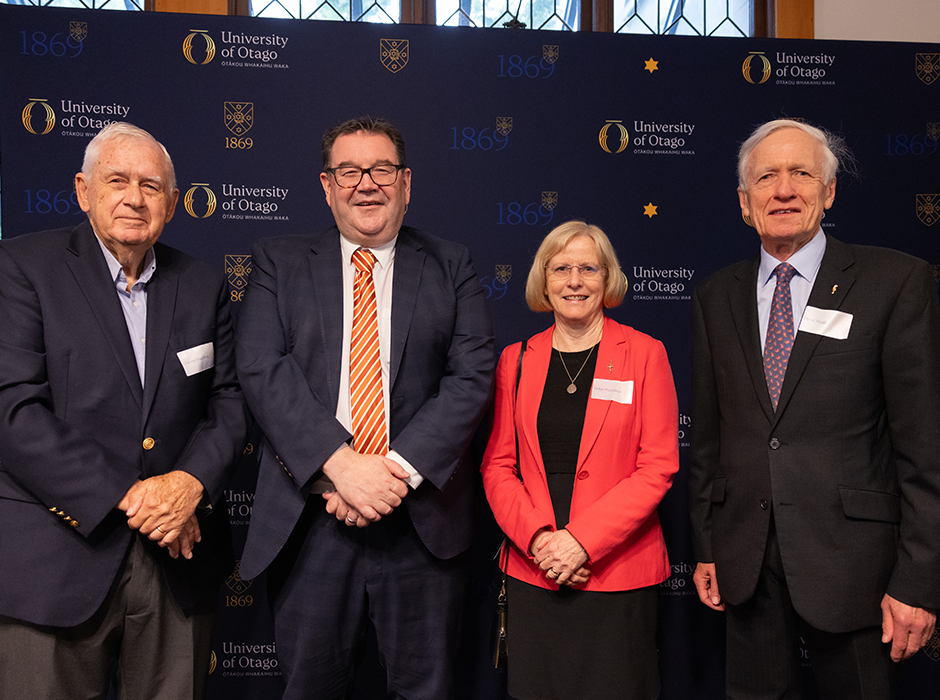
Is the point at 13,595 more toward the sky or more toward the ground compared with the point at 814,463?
more toward the ground

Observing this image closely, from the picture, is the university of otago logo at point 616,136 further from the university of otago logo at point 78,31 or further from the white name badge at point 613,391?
the university of otago logo at point 78,31

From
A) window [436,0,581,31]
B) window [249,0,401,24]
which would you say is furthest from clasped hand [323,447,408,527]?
window [436,0,581,31]

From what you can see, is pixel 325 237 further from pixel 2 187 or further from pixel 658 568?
pixel 2 187

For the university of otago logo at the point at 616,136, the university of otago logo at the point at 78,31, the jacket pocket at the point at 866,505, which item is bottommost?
the jacket pocket at the point at 866,505

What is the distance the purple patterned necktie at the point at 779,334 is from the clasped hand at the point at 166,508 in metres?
1.65

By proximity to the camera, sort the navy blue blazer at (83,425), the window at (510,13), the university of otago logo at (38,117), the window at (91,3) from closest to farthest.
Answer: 1. the navy blue blazer at (83,425)
2. the university of otago logo at (38,117)
3. the window at (91,3)
4. the window at (510,13)

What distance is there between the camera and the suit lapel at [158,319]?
5.85 feet

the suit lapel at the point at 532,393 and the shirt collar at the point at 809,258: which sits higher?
the shirt collar at the point at 809,258

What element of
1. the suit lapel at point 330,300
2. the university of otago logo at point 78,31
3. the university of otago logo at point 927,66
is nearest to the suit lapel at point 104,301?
the suit lapel at point 330,300

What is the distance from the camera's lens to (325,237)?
2078 millimetres

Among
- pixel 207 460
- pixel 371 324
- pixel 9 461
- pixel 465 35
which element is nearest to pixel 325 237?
pixel 371 324

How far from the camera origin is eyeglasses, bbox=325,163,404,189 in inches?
78.2

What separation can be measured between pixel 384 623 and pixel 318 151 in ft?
6.89

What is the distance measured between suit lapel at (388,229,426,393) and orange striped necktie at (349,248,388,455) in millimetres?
52
